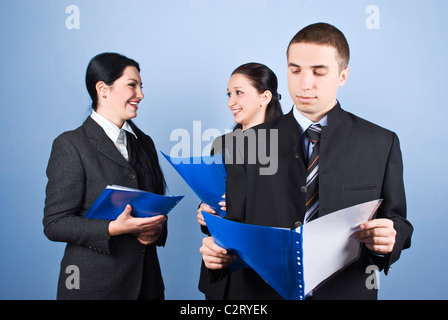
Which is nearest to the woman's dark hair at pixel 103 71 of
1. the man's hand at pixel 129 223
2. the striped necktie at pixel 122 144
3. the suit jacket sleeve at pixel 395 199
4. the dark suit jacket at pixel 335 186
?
the striped necktie at pixel 122 144

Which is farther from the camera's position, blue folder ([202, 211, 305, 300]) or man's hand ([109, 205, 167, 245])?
man's hand ([109, 205, 167, 245])

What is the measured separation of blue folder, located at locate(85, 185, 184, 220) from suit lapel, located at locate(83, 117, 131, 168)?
11.4 inches

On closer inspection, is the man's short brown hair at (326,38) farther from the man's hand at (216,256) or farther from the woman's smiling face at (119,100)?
the woman's smiling face at (119,100)

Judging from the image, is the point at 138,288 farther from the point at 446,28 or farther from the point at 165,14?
the point at 446,28

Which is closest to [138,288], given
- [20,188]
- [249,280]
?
[249,280]

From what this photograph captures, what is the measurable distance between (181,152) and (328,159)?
2.21 meters

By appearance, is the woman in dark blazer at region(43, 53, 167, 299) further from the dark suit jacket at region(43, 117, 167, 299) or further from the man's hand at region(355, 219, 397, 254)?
the man's hand at region(355, 219, 397, 254)

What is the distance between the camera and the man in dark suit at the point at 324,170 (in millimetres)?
1428

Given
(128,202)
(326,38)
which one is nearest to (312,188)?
(326,38)

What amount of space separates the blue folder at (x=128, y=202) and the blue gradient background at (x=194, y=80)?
155 centimetres

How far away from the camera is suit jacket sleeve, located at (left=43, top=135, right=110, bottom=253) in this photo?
6.16ft

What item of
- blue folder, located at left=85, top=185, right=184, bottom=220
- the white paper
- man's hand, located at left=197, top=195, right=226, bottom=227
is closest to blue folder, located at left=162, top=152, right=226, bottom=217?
man's hand, located at left=197, top=195, right=226, bottom=227

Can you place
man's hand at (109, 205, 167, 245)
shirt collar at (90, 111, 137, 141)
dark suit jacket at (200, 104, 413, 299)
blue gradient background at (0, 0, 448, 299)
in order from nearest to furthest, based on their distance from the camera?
dark suit jacket at (200, 104, 413, 299)
man's hand at (109, 205, 167, 245)
shirt collar at (90, 111, 137, 141)
blue gradient background at (0, 0, 448, 299)

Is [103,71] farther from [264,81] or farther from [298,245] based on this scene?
[298,245]
